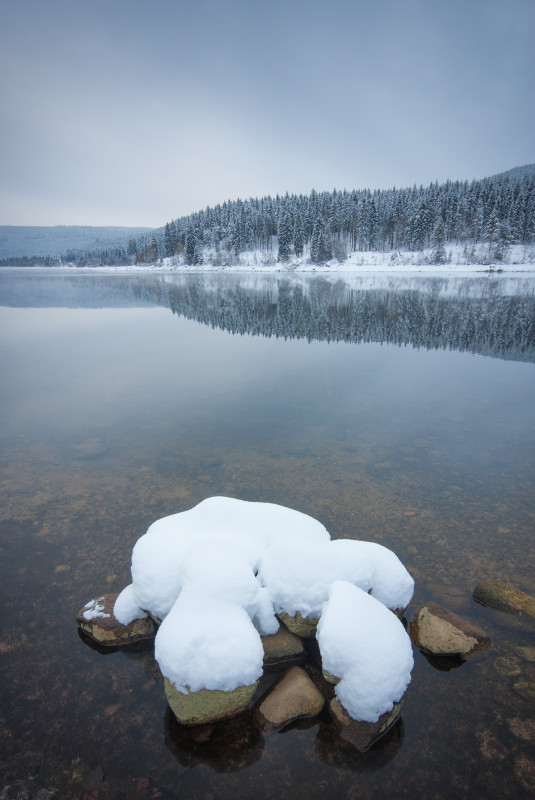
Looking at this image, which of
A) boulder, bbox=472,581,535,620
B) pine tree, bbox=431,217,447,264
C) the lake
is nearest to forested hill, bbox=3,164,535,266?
pine tree, bbox=431,217,447,264

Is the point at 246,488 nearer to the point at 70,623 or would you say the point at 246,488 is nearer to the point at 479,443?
the point at 70,623

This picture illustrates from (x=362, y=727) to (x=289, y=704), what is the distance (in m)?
0.90

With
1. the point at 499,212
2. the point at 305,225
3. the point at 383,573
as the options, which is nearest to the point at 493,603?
the point at 383,573

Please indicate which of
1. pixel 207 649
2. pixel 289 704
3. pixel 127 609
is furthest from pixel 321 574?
pixel 127 609

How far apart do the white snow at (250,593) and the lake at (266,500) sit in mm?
725

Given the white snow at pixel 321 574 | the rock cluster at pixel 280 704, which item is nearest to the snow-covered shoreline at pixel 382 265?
the white snow at pixel 321 574

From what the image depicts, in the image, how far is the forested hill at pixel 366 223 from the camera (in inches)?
3757

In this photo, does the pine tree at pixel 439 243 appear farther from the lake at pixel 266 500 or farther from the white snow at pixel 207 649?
the white snow at pixel 207 649

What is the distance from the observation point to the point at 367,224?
11238 cm

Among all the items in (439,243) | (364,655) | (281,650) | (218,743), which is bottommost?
(218,743)

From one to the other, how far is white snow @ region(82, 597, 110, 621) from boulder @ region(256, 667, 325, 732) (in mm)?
2690

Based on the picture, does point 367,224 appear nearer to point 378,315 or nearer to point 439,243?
point 439,243

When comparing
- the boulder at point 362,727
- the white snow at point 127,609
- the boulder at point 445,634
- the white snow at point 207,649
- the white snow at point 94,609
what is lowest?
the boulder at point 362,727

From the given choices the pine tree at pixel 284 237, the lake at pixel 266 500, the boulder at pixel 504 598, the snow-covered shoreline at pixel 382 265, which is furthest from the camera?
the pine tree at pixel 284 237
